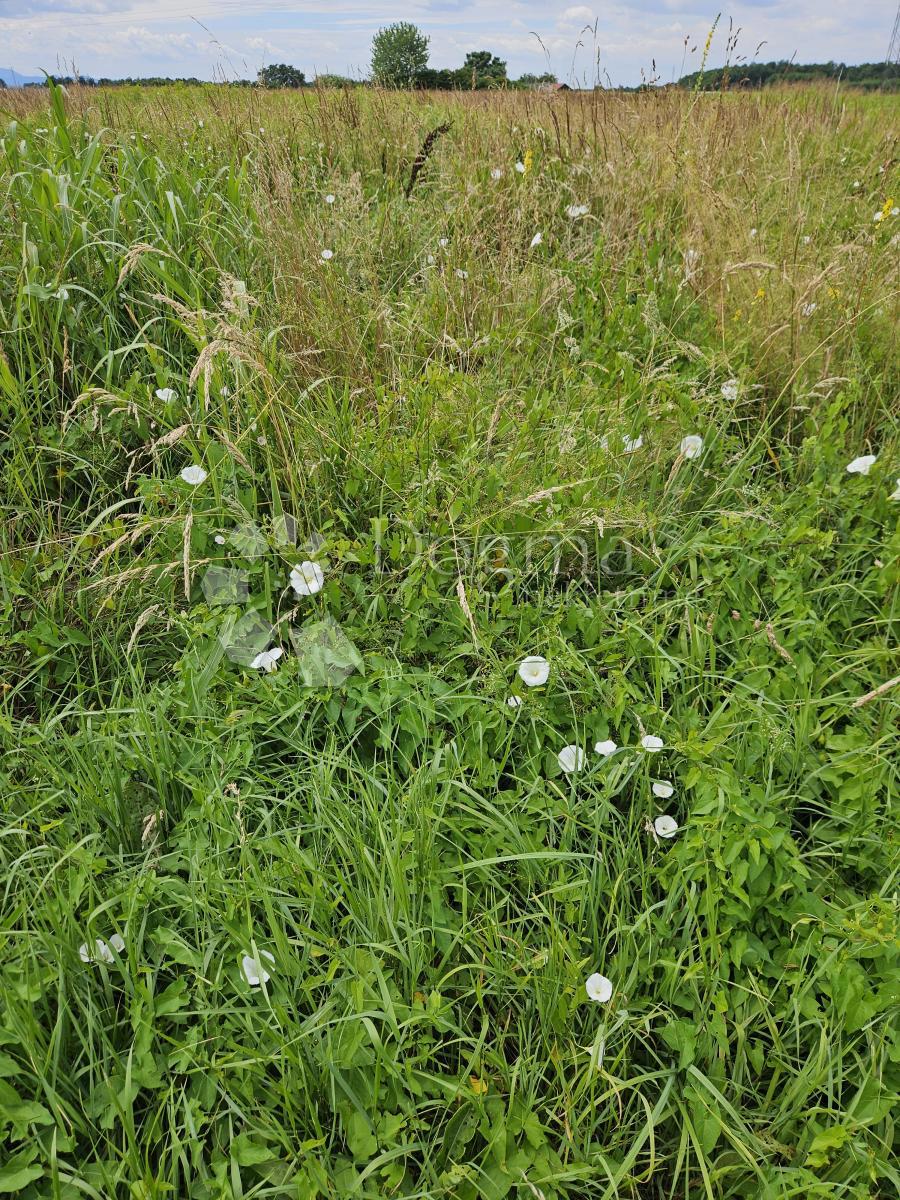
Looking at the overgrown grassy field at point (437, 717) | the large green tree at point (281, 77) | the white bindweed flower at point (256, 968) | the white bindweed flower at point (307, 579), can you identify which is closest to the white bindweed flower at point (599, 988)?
the overgrown grassy field at point (437, 717)

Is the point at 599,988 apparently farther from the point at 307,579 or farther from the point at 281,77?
the point at 281,77

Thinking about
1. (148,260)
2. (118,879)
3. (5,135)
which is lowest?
(118,879)

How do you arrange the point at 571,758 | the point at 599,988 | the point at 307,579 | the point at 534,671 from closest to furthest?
the point at 599,988, the point at 571,758, the point at 534,671, the point at 307,579

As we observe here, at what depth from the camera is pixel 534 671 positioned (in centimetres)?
176

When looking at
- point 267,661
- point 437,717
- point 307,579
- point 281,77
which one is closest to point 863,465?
point 437,717

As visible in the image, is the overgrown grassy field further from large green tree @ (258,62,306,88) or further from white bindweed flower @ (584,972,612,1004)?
large green tree @ (258,62,306,88)

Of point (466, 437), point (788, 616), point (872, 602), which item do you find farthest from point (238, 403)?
point (872, 602)

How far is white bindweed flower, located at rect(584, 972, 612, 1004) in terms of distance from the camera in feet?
4.29

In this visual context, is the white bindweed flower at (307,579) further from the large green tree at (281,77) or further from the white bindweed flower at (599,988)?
the large green tree at (281,77)

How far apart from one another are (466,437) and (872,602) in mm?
1278

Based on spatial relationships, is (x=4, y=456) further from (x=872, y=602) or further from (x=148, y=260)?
(x=872, y=602)

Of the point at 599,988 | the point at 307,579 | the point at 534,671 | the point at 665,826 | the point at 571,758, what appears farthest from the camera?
the point at 307,579

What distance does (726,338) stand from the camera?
298cm

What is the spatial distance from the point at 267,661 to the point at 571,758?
0.76 meters
